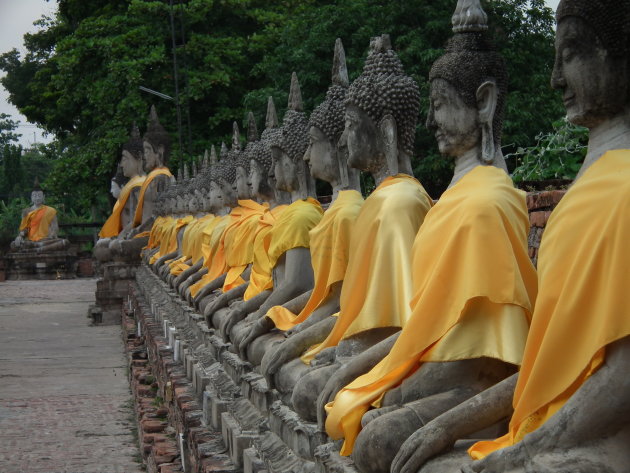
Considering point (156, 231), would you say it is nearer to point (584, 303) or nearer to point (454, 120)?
point (454, 120)

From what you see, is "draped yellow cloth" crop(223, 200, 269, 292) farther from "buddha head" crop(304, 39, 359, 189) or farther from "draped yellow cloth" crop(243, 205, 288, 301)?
"buddha head" crop(304, 39, 359, 189)

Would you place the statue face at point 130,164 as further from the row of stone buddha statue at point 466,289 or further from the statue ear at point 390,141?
the statue ear at point 390,141

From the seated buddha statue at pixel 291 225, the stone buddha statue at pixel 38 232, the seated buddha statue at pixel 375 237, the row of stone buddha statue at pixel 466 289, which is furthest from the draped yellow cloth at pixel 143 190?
the seated buddha statue at pixel 375 237

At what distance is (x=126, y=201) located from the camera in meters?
20.7

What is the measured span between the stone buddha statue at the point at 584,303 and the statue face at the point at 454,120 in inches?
36.4

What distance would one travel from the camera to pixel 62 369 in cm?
1332

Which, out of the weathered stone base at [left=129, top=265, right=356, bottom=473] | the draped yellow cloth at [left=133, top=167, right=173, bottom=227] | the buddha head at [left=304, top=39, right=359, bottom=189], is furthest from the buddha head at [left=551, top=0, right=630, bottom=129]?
the draped yellow cloth at [left=133, top=167, right=173, bottom=227]

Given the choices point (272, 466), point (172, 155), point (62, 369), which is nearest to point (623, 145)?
point (272, 466)

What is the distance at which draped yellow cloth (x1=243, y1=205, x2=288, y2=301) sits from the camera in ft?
25.0

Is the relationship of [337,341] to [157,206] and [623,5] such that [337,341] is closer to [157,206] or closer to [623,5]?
[623,5]

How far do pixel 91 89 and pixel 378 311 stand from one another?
72.0 ft

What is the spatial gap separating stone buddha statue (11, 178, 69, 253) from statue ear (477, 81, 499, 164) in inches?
1186

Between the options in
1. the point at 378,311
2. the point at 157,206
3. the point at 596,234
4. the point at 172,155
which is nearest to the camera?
the point at 596,234

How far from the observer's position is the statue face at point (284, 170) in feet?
23.3
